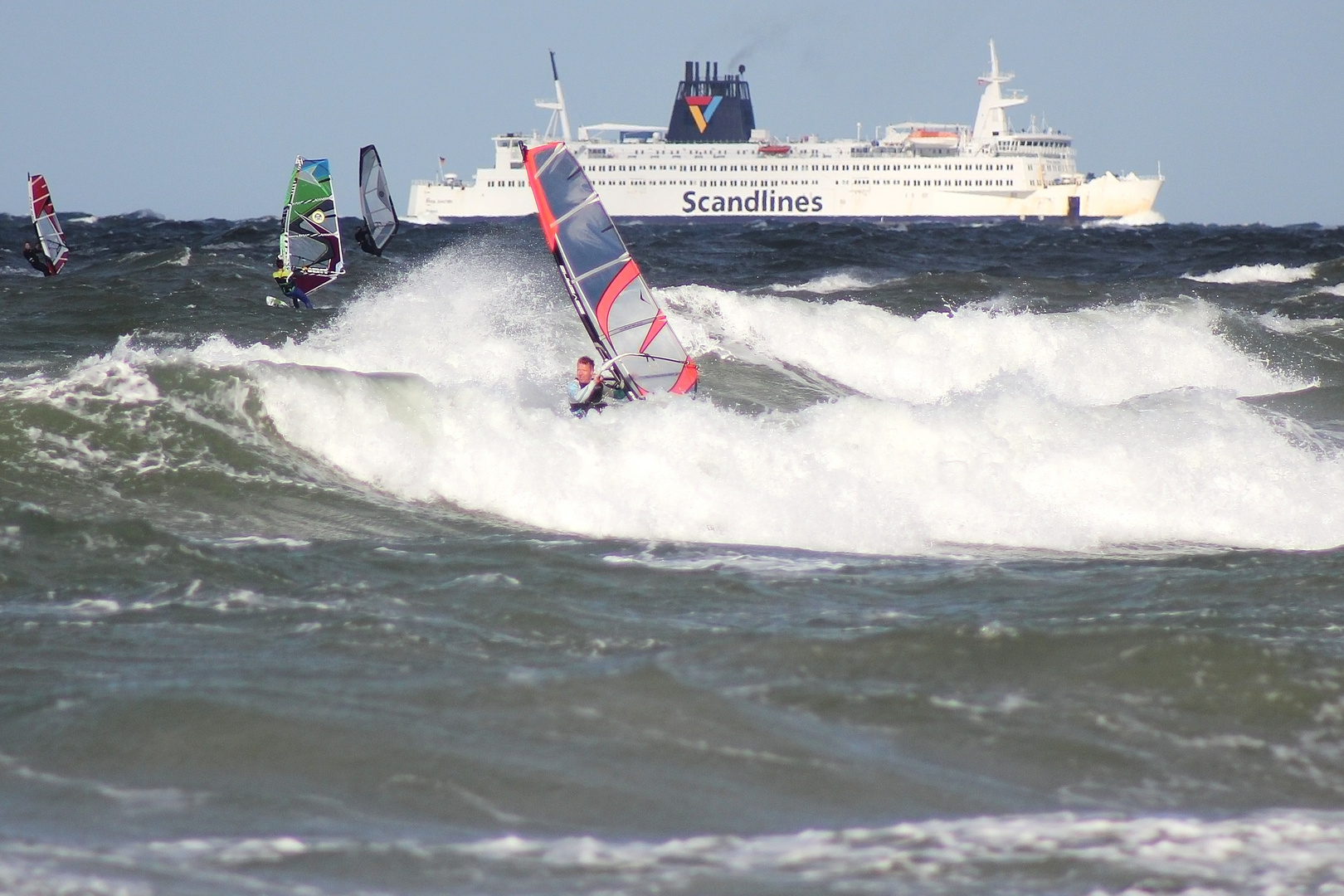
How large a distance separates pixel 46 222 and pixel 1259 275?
2470 cm

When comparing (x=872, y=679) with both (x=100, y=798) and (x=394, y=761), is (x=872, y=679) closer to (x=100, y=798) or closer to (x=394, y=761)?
(x=394, y=761)

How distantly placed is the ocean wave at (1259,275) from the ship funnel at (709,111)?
2114 inches

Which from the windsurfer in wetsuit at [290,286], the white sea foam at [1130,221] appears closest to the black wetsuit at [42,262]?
the windsurfer in wetsuit at [290,286]

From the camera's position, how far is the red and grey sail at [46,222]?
2505cm

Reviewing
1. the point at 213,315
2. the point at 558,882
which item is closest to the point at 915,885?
the point at 558,882

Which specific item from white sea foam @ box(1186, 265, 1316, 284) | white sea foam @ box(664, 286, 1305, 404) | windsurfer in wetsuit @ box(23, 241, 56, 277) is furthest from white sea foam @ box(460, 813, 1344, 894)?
white sea foam @ box(1186, 265, 1316, 284)

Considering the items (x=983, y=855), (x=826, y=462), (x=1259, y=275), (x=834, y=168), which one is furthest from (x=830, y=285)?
(x=834, y=168)

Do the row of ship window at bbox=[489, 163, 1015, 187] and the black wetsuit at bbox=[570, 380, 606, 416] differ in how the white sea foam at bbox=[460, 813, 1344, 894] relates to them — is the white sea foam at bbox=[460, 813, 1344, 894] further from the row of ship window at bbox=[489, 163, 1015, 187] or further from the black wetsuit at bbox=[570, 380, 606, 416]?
the row of ship window at bbox=[489, 163, 1015, 187]

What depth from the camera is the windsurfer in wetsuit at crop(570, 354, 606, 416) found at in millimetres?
10914

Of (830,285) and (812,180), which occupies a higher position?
(812,180)

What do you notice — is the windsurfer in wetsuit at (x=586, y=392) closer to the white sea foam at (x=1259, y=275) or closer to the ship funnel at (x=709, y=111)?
the white sea foam at (x=1259, y=275)

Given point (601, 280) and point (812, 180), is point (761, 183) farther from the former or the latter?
point (601, 280)

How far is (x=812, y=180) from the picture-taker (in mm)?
80188

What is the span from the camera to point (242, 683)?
554 cm
